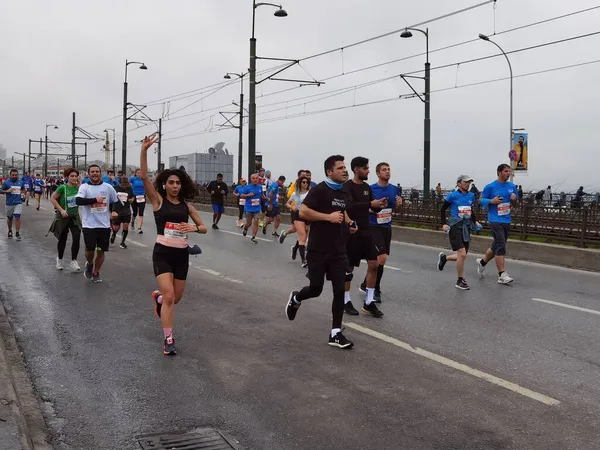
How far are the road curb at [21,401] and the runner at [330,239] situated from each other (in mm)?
2670

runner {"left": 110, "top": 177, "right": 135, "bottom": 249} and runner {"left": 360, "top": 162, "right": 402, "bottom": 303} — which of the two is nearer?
runner {"left": 360, "top": 162, "right": 402, "bottom": 303}

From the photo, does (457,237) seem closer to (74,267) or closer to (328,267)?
(328,267)

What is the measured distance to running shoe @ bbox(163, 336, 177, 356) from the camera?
5.70m

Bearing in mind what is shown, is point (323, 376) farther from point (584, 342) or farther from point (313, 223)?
point (584, 342)

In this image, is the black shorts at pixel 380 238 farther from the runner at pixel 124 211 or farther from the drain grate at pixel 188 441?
the runner at pixel 124 211

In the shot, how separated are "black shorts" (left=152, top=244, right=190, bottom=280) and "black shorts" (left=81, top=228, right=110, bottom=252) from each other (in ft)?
12.5

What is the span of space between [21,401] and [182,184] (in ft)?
7.80

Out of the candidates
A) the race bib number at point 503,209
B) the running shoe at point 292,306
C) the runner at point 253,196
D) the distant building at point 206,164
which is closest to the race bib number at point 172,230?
the running shoe at point 292,306

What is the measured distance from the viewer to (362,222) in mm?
7406

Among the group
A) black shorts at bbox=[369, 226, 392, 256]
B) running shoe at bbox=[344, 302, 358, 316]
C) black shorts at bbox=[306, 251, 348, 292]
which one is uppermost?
black shorts at bbox=[369, 226, 392, 256]

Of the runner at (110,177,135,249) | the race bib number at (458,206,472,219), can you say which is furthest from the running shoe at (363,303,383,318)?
the runner at (110,177,135,249)

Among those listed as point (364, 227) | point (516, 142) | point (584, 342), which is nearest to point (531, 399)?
point (584, 342)

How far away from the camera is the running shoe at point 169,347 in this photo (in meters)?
5.70

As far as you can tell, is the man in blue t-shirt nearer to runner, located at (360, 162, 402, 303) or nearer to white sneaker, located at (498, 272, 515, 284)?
white sneaker, located at (498, 272, 515, 284)
